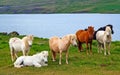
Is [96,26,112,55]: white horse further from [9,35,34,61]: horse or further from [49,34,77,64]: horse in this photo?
[9,35,34,61]: horse

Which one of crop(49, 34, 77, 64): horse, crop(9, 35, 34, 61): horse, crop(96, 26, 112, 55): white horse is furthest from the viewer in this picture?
crop(96, 26, 112, 55): white horse

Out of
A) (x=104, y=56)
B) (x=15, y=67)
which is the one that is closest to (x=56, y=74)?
(x=15, y=67)

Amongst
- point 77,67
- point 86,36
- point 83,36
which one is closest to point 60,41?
point 77,67

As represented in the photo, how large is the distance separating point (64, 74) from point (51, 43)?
190 inches

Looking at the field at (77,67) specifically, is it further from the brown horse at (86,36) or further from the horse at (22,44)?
the brown horse at (86,36)

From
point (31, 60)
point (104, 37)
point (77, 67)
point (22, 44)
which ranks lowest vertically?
point (77, 67)

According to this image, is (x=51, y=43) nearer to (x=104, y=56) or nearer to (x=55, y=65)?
(x=55, y=65)

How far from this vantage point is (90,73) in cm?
1834

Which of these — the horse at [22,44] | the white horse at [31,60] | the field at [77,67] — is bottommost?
the field at [77,67]

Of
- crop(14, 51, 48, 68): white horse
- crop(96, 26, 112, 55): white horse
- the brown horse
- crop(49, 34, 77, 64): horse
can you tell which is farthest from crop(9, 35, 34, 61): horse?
crop(96, 26, 112, 55): white horse

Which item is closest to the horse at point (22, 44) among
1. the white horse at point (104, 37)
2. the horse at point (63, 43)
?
the horse at point (63, 43)

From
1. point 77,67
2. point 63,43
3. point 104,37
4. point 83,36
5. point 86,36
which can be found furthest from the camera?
point 83,36

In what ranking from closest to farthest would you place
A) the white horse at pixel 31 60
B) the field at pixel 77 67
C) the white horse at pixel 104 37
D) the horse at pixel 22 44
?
the field at pixel 77 67 < the white horse at pixel 31 60 < the horse at pixel 22 44 < the white horse at pixel 104 37

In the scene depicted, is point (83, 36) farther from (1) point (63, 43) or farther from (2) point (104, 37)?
(1) point (63, 43)
